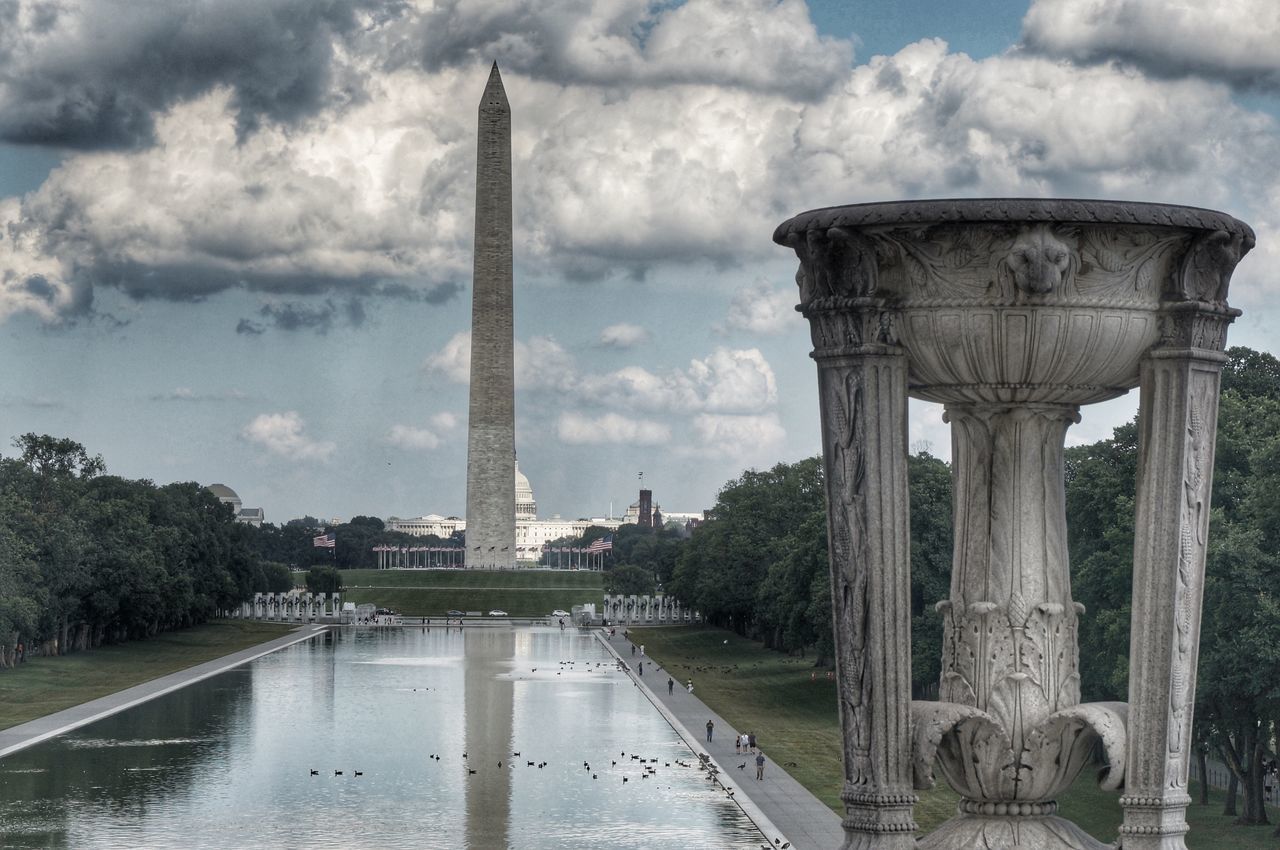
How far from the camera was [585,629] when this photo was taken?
115 meters

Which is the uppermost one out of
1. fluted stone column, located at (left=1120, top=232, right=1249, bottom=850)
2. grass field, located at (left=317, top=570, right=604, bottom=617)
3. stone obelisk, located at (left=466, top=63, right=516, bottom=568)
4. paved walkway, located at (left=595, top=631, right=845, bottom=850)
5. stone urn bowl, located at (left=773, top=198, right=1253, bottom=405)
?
stone obelisk, located at (left=466, top=63, right=516, bottom=568)

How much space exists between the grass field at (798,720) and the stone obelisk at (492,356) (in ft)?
103

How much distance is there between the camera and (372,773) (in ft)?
137

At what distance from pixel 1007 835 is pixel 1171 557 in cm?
171

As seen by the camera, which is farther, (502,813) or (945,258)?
(502,813)

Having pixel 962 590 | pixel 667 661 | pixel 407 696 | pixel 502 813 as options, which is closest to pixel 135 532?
pixel 667 661

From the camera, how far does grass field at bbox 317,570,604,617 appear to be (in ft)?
429

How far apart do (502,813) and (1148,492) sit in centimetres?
2772

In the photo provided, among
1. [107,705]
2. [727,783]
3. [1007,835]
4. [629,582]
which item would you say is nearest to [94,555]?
[107,705]

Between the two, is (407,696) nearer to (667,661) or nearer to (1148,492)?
(667,661)

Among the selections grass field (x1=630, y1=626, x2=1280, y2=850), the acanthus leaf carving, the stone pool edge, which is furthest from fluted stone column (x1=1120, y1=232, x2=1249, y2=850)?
the stone pool edge

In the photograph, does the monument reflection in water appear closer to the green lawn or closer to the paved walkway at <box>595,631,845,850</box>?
the paved walkway at <box>595,631,845,850</box>

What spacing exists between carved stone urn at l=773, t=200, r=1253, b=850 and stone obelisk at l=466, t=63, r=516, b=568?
119 meters

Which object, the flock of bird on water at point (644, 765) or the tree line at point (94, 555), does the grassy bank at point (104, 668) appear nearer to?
the tree line at point (94, 555)
